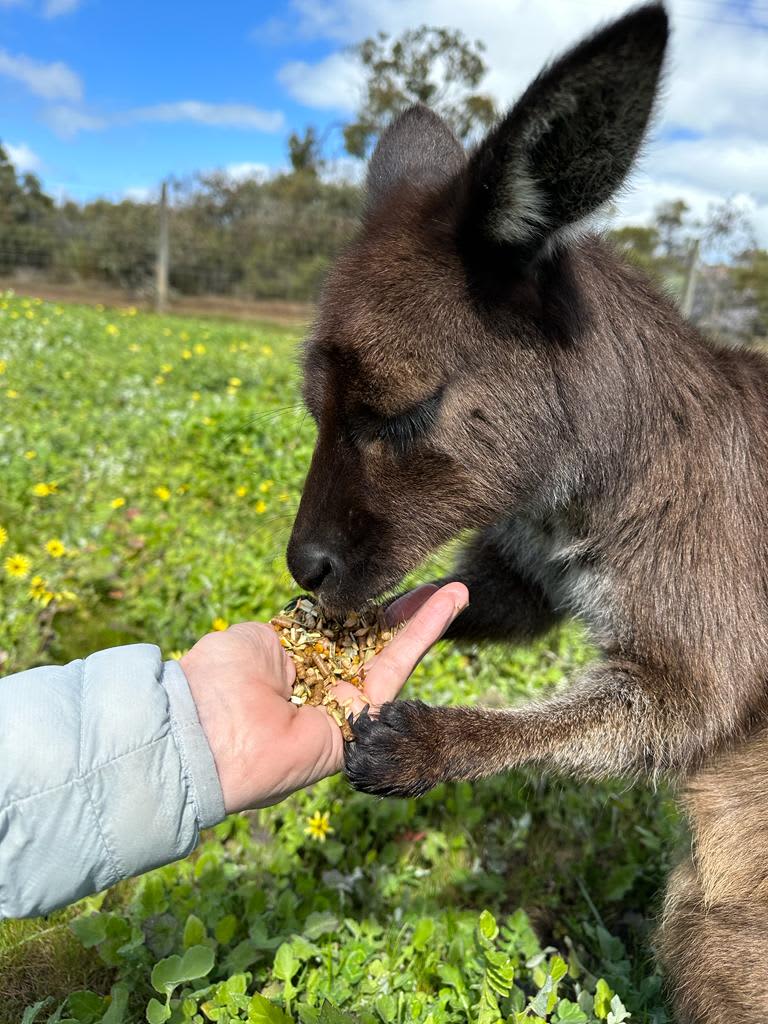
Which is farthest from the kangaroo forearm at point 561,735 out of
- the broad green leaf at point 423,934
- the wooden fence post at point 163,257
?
the wooden fence post at point 163,257

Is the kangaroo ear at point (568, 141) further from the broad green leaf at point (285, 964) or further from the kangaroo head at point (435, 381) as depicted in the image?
the broad green leaf at point (285, 964)

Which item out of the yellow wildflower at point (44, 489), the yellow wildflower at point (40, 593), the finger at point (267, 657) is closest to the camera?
the finger at point (267, 657)

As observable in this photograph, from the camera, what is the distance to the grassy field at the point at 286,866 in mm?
2172

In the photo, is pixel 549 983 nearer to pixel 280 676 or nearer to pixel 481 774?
pixel 481 774

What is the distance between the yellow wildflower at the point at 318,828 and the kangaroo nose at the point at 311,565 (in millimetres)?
1033

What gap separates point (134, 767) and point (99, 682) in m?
0.20

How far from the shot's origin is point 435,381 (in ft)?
6.75

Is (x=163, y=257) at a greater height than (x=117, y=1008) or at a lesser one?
greater

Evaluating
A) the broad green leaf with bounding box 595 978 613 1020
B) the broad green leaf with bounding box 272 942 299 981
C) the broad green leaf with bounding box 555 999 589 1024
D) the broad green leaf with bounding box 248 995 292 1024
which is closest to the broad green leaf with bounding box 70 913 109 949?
the broad green leaf with bounding box 272 942 299 981

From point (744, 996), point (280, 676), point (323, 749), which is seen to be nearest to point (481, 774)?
point (323, 749)

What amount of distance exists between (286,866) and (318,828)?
154 millimetres

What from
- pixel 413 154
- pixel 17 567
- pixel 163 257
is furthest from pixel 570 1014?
pixel 163 257

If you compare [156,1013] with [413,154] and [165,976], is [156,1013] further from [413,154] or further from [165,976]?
[413,154]

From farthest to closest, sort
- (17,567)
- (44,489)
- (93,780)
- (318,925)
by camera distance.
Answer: (44,489)
(17,567)
(318,925)
(93,780)
